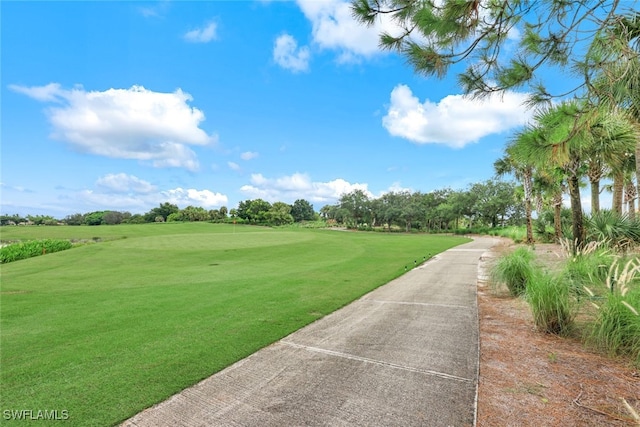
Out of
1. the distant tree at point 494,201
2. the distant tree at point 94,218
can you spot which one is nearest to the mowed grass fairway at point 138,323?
the distant tree at point 494,201

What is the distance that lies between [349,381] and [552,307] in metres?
3.14

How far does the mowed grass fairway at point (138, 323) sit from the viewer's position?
2543mm

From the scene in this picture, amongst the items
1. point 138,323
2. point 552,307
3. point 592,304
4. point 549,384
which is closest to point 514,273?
point 552,307

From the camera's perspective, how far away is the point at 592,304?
3.28 meters

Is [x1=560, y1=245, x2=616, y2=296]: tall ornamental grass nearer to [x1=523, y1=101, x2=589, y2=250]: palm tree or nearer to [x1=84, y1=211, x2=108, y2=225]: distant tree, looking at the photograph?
[x1=523, y1=101, x2=589, y2=250]: palm tree

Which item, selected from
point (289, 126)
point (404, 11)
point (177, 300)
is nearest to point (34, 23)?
point (177, 300)

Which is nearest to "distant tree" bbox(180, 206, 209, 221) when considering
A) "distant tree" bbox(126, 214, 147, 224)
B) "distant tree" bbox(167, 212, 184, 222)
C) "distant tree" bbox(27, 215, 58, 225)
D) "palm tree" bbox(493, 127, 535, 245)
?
"distant tree" bbox(167, 212, 184, 222)

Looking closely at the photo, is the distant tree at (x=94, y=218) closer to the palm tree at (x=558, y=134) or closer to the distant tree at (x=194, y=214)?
the distant tree at (x=194, y=214)

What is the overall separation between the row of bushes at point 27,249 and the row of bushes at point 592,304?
2196cm

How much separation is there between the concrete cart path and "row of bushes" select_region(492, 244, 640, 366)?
1.01 m

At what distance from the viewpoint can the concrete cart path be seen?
219 centimetres

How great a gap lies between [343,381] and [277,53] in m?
10.7

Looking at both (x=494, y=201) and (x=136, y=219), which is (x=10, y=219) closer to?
(x=136, y=219)

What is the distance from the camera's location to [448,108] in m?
4.68
